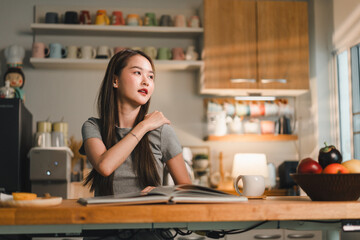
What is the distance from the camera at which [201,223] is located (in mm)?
1016

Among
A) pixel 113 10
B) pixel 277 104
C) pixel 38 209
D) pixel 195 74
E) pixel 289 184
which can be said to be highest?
pixel 113 10

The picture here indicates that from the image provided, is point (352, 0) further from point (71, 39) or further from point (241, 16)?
point (71, 39)

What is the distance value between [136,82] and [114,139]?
0.63ft

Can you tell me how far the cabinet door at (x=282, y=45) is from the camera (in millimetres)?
3965

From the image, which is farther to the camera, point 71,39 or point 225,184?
point 71,39

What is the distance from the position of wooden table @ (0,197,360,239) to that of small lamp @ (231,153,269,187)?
2751mm

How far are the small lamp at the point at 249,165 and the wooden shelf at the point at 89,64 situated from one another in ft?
2.80

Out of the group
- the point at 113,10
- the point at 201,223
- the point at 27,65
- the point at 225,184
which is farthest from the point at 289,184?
the point at 201,223

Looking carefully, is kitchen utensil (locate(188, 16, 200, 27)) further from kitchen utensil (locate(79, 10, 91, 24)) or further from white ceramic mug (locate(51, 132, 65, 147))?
white ceramic mug (locate(51, 132, 65, 147))

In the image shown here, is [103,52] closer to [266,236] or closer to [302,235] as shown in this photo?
[266,236]

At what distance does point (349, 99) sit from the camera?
12.4ft

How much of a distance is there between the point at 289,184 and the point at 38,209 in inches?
126

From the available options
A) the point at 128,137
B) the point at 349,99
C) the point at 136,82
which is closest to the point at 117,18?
the point at 349,99

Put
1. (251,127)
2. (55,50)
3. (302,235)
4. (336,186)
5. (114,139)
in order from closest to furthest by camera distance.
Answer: (336,186), (114,139), (302,235), (55,50), (251,127)
